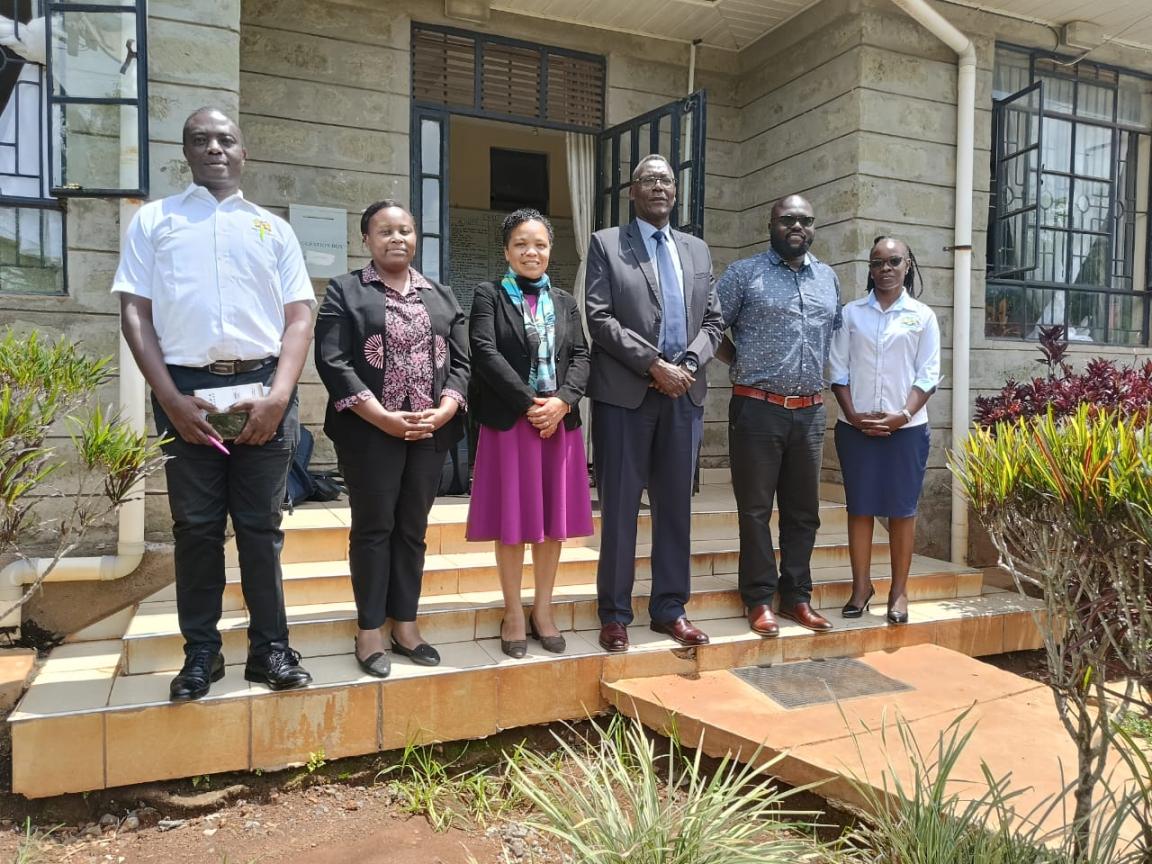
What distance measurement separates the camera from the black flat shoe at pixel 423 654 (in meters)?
2.95

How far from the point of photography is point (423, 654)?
9.73 ft

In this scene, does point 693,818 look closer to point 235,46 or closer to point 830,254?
point 235,46

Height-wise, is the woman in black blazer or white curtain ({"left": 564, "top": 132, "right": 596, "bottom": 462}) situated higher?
white curtain ({"left": 564, "top": 132, "right": 596, "bottom": 462})

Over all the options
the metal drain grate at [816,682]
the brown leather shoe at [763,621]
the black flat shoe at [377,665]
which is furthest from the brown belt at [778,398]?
the black flat shoe at [377,665]

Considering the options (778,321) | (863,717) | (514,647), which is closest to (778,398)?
(778,321)

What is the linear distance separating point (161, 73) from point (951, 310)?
4.63 metres

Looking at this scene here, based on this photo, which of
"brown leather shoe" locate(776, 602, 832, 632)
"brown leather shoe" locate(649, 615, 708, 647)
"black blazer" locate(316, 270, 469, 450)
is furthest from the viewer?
"brown leather shoe" locate(776, 602, 832, 632)

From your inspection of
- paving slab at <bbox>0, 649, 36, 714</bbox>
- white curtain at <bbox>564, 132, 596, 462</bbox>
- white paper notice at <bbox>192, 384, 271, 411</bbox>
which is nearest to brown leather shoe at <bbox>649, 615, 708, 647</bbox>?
white paper notice at <bbox>192, 384, 271, 411</bbox>

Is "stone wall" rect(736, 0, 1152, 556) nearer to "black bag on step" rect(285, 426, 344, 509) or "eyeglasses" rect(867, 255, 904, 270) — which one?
"eyeglasses" rect(867, 255, 904, 270)

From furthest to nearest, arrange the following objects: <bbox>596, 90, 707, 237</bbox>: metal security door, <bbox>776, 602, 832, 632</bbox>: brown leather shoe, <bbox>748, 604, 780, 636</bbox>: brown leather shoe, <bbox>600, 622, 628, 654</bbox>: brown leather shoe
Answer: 1. <bbox>596, 90, 707, 237</bbox>: metal security door
2. <bbox>776, 602, 832, 632</bbox>: brown leather shoe
3. <bbox>748, 604, 780, 636</bbox>: brown leather shoe
4. <bbox>600, 622, 628, 654</bbox>: brown leather shoe

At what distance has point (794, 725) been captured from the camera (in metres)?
2.86

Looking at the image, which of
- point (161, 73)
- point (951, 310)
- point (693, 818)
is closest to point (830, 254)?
point (951, 310)

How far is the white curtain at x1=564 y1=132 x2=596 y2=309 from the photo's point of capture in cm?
589

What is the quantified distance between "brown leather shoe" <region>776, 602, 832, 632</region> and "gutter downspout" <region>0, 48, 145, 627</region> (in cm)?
280
